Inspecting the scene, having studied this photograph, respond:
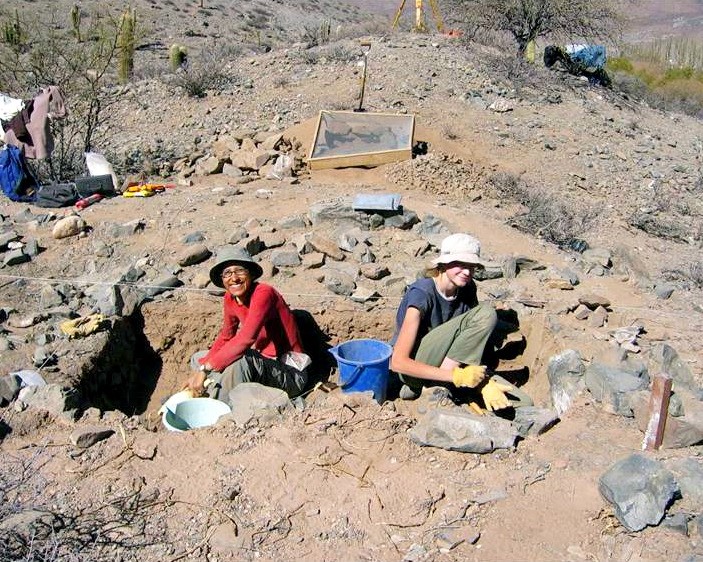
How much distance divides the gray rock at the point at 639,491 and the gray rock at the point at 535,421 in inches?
22.8

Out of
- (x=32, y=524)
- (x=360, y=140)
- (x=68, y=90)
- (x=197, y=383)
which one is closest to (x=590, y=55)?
(x=360, y=140)

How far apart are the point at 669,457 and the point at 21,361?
4024 mm

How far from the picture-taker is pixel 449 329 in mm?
4180

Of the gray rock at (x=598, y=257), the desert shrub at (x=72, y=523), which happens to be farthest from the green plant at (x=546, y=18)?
the desert shrub at (x=72, y=523)

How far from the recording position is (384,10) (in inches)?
1966

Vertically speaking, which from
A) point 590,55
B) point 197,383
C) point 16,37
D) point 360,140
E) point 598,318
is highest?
point 16,37

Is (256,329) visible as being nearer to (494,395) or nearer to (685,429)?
(494,395)

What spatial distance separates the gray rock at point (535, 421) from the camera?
12.2ft

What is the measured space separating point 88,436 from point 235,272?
1290mm

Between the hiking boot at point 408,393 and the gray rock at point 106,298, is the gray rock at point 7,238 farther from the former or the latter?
the hiking boot at point 408,393

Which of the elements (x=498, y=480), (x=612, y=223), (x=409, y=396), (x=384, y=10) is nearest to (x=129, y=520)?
(x=498, y=480)

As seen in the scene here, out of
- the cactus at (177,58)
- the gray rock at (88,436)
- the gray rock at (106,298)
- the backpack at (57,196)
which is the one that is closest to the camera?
the gray rock at (88,436)

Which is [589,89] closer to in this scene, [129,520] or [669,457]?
[669,457]

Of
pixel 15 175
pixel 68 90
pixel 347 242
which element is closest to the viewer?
pixel 347 242
